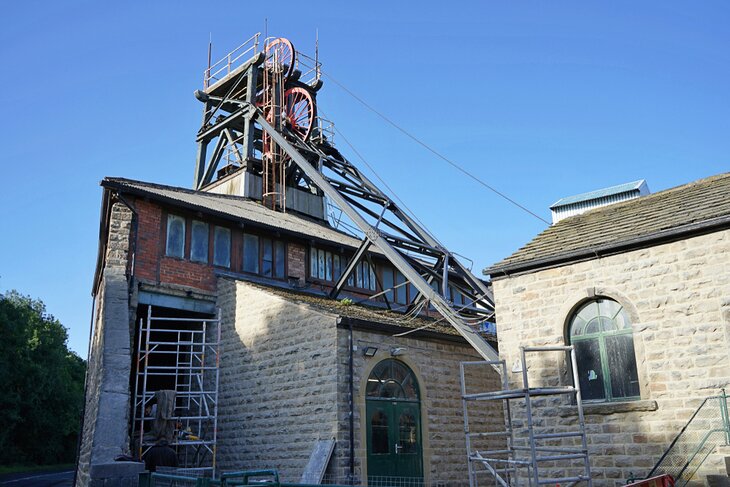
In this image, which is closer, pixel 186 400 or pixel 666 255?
pixel 666 255

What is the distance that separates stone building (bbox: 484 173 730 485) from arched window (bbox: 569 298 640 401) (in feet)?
0.05

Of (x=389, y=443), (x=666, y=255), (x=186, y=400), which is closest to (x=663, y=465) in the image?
(x=666, y=255)

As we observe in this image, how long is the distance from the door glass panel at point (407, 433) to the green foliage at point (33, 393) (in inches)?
1063

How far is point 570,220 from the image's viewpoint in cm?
1368

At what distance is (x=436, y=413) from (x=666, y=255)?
24.7ft

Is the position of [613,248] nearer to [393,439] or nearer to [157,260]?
[393,439]

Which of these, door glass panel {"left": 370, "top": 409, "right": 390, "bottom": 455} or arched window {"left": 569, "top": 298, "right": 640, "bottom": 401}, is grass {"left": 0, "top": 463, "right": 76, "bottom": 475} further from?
arched window {"left": 569, "top": 298, "right": 640, "bottom": 401}

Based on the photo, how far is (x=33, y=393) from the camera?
39625mm

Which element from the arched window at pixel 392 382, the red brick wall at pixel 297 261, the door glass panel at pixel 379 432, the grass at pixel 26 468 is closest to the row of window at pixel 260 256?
the red brick wall at pixel 297 261

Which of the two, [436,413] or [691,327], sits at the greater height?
[691,327]

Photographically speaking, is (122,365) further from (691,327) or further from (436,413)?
(691,327)

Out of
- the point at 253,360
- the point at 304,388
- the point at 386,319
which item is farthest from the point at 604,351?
the point at 253,360

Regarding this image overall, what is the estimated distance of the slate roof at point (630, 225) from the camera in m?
10.3

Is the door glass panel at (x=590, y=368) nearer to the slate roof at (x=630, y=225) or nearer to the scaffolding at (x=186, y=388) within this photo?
the slate roof at (x=630, y=225)
